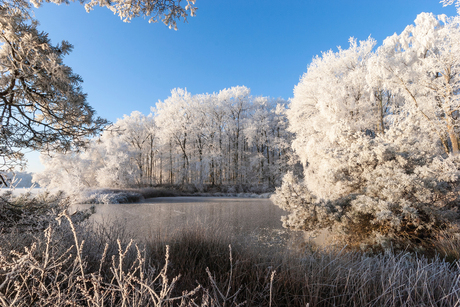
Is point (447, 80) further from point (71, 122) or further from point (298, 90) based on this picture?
point (71, 122)

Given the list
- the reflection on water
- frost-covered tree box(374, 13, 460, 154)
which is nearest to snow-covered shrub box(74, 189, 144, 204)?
the reflection on water

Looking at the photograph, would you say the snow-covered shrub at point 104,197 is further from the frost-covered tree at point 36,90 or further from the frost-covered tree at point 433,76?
the frost-covered tree at point 433,76

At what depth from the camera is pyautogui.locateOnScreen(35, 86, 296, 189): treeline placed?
23.3m

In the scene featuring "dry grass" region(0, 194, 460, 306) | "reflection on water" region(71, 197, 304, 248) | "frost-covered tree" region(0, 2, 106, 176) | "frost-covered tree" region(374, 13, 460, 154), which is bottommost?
"reflection on water" region(71, 197, 304, 248)

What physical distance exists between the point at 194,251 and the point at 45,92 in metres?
3.38

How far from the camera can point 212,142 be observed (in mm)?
24453

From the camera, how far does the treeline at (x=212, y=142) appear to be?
23281 mm

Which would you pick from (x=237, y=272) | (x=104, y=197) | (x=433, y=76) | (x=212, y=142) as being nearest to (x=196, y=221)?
(x=237, y=272)

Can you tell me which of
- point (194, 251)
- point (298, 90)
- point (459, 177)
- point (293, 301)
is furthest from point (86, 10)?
point (298, 90)

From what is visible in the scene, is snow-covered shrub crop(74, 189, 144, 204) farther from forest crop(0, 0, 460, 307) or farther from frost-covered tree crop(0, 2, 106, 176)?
frost-covered tree crop(0, 2, 106, 176)

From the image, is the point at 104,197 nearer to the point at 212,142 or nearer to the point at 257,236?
the point at 257,236

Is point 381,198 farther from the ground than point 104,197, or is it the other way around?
point 381,198

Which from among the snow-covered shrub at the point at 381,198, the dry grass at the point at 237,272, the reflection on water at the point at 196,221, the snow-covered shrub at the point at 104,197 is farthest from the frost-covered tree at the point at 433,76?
the snow-covered shrub at the point at 104,197

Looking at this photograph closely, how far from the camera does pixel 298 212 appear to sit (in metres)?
4.43
